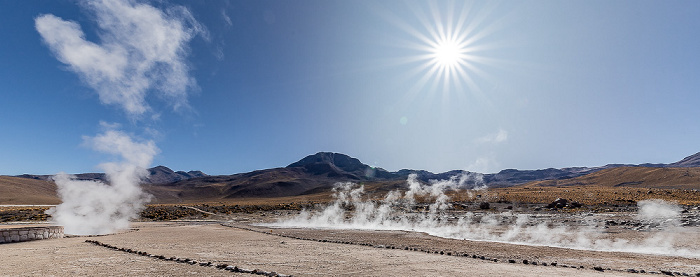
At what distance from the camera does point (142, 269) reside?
42.7 feet

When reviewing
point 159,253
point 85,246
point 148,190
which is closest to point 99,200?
point 85,246

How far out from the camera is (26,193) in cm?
12106

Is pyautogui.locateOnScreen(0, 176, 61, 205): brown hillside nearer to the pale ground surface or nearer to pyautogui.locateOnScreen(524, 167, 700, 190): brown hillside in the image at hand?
the pale ground surface

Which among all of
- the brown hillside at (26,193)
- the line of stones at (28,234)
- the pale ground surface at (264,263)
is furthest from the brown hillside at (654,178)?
the brown hillside at (26,193)

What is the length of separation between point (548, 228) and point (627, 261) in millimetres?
15768

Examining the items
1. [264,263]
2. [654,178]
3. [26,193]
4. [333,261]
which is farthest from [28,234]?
[654,178]

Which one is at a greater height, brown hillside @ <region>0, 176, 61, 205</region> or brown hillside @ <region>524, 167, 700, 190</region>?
brown hillside @ <region>0, 176, 61, 205</region>

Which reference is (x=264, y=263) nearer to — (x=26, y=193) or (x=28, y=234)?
(x=28, y=234)

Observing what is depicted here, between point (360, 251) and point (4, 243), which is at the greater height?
point (4, 243)

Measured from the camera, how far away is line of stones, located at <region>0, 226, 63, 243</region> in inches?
850

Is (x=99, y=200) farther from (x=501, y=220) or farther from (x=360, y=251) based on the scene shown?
(x=501, y=220)

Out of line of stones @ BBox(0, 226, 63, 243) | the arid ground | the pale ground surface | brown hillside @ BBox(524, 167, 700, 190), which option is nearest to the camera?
the pale ground surface

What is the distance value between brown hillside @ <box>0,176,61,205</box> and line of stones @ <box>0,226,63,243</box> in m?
105

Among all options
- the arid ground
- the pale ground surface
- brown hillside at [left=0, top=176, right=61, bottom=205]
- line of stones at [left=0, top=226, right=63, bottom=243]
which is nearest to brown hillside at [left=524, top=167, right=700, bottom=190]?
the arid ground
